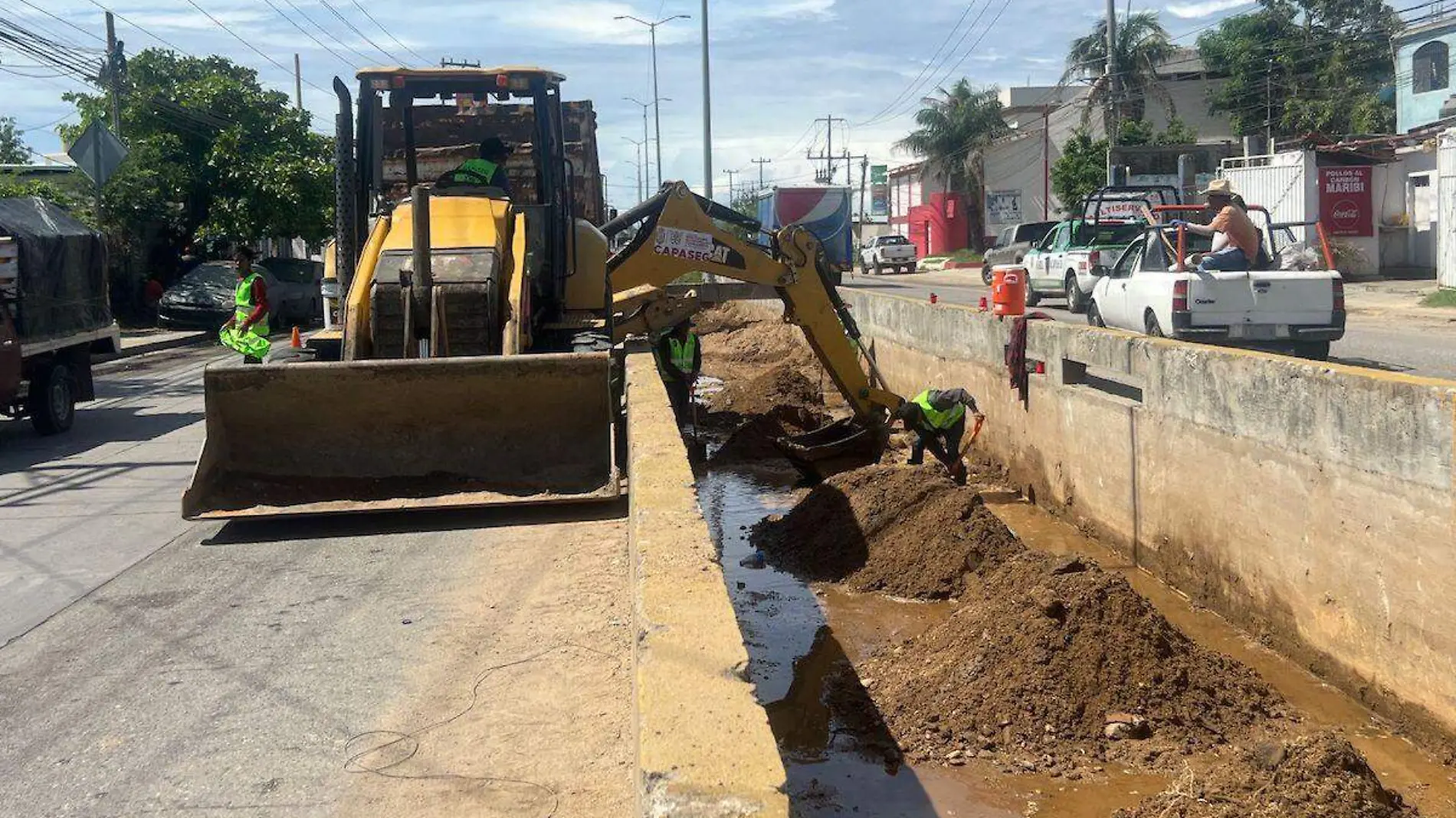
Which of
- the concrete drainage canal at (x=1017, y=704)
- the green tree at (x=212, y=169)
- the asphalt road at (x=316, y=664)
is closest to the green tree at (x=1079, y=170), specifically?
the green tree at (x=212, y=169)

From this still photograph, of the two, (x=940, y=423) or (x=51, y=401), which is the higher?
(x=51, y=401)

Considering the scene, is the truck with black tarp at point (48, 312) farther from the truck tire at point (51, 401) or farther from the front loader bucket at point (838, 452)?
the front loader bucket at point (838, 452)

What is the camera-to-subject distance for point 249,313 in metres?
14.6

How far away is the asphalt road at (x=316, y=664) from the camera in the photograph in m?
4.55

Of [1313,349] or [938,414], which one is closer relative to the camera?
[938,414]

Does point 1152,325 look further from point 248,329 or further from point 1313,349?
point 248,329

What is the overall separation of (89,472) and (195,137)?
920 inches

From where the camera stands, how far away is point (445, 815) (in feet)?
14.1

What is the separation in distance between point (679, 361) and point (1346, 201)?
2438 centimetres

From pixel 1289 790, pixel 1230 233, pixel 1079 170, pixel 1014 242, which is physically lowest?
pixel 1289 790

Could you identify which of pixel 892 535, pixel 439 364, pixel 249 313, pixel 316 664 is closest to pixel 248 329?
pixel 249 313

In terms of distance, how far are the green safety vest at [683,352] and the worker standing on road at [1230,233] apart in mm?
5062

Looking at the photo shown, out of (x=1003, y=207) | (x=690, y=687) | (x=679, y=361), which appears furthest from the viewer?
(x=1003, y=207)

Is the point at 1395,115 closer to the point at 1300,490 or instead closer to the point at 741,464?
the point at 741,464
